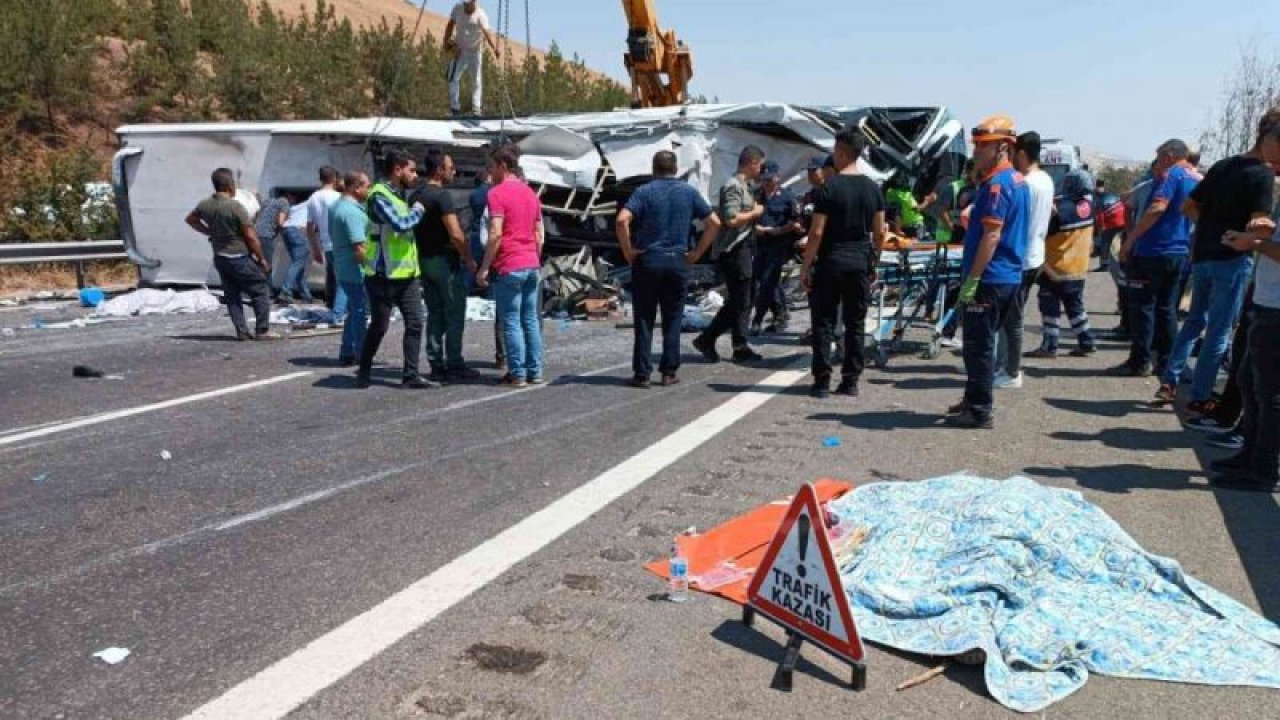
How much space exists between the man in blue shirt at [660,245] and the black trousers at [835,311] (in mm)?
1095

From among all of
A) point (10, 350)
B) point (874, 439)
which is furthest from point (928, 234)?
point (10, 350)

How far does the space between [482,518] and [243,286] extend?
21.8ft

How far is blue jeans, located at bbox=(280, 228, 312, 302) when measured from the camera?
13.3 metres

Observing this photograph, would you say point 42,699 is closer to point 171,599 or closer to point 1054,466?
→ point 171,599

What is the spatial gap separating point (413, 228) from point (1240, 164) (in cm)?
628

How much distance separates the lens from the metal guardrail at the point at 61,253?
1392 cm

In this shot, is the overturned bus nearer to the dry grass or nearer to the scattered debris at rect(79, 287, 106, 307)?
the scattered debris at rect(79, 287, 106, 307)

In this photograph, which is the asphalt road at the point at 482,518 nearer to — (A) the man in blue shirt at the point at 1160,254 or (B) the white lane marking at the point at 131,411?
(B) the white lane marking at the point at 131,411

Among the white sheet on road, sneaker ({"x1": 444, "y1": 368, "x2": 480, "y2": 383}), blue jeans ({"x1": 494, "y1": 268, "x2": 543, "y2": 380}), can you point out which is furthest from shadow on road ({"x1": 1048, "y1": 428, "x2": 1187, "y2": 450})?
the white sheet on road

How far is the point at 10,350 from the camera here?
9742 mm

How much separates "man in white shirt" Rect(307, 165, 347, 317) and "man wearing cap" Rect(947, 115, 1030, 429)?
24.5 ft

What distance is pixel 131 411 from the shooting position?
7.16 meters

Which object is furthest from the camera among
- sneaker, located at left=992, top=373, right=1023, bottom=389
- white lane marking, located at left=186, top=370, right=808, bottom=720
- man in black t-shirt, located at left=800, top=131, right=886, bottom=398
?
sneaker, located at left=992, top=373, right=1023, bottom=389

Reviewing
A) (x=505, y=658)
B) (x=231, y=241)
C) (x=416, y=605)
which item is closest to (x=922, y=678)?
(x=505, y=658)
